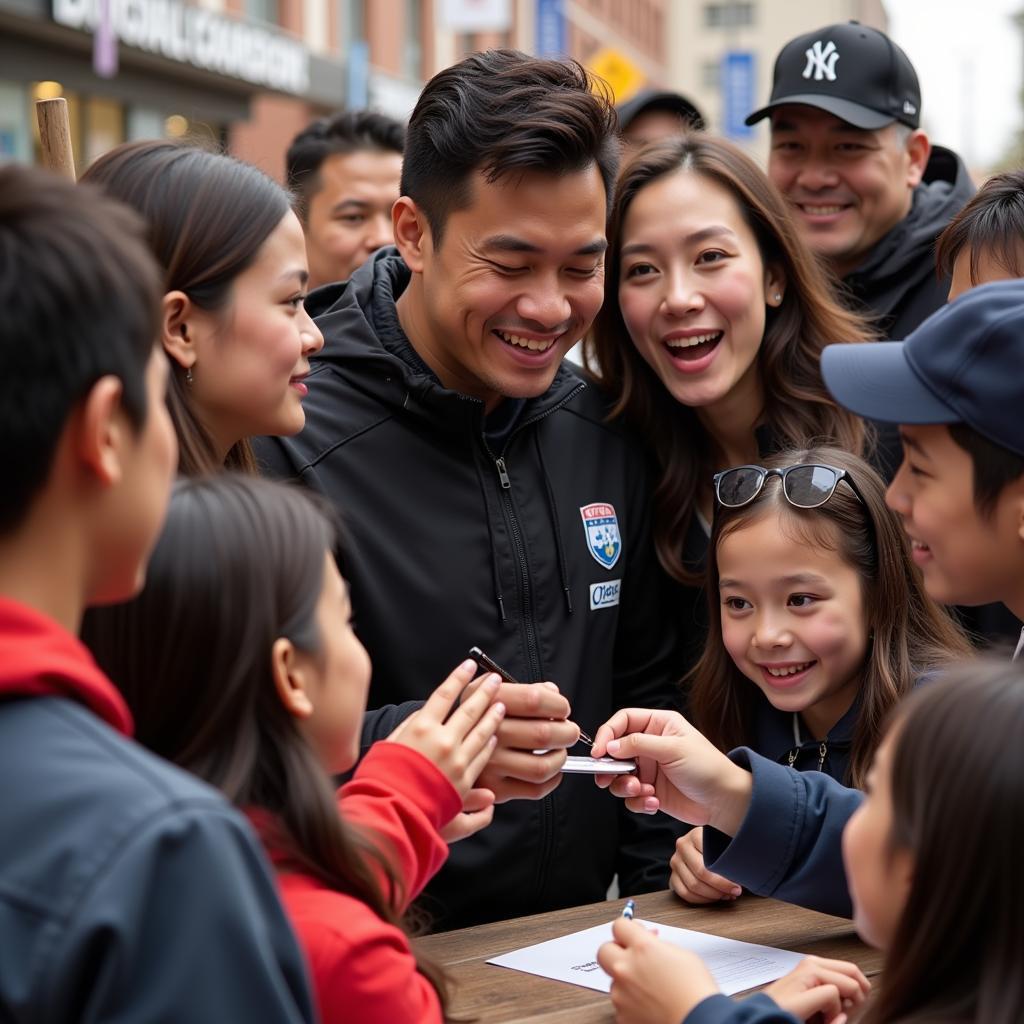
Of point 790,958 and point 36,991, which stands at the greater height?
point 36,991

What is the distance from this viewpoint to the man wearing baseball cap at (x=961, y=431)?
82.9 inches

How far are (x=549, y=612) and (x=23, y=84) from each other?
12.4 m

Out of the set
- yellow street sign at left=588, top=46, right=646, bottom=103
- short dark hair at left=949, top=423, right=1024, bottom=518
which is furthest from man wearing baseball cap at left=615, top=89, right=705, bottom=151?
yellow street sign at left=588, top=46, right=646, bottom=103

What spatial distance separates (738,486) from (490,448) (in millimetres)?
543

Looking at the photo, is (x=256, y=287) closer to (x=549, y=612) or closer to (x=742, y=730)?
(x=549, y=612)

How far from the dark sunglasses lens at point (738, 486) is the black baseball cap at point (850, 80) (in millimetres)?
1618

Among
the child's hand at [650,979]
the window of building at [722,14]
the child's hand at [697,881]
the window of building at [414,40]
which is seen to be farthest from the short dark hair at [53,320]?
the window of building at [722,14]

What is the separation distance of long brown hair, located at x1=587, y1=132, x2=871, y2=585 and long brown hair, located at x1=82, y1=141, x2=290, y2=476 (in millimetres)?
1143

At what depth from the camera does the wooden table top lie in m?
2.07

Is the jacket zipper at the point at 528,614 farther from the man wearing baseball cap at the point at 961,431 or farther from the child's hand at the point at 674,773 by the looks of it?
the man wearing baseball cap at the point at 961,431

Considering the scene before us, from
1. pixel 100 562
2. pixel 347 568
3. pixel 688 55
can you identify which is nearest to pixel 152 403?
pixel 100 562

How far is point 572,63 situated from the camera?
3.15m

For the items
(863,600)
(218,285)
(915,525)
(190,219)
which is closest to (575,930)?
(915,525)

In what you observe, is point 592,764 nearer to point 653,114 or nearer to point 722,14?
point 653,114
